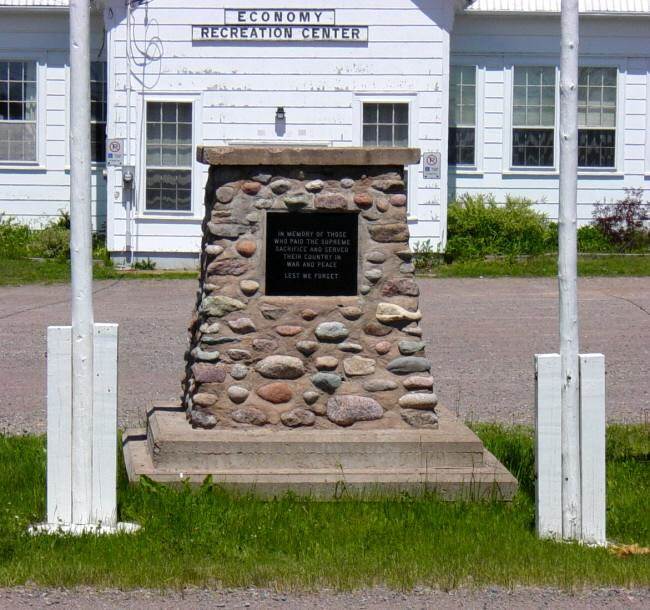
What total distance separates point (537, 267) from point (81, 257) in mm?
15148

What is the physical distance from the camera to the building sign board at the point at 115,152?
21.0 metres

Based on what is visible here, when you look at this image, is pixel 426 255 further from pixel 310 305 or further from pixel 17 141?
pixel 310 305

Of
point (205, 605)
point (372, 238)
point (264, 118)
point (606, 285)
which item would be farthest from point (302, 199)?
point (264, 118)

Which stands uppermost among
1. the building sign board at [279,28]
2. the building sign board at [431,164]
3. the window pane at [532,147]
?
the building sign board at [279,28]

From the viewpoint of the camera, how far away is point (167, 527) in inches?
260

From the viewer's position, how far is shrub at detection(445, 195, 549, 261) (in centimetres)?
2214

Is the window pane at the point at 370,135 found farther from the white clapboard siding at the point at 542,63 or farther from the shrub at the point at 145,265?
the shrub at the point at 145,265

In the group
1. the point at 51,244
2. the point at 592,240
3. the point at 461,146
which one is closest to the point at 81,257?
Result: the point at 51,244

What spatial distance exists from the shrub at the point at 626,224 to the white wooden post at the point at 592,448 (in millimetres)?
16807

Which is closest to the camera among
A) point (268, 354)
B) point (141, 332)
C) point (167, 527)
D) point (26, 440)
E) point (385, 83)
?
point (167, 527)

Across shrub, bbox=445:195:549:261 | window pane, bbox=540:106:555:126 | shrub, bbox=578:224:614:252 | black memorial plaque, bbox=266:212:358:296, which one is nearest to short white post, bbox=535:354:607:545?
black memorial plaque, bbox=266:212:358:296

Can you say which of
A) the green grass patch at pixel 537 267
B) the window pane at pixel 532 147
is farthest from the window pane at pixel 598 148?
the green grass patch at pixel 537 267

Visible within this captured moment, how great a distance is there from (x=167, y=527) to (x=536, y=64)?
18.2 meters

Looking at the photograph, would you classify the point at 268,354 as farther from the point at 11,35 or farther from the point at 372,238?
the point at 11,35
